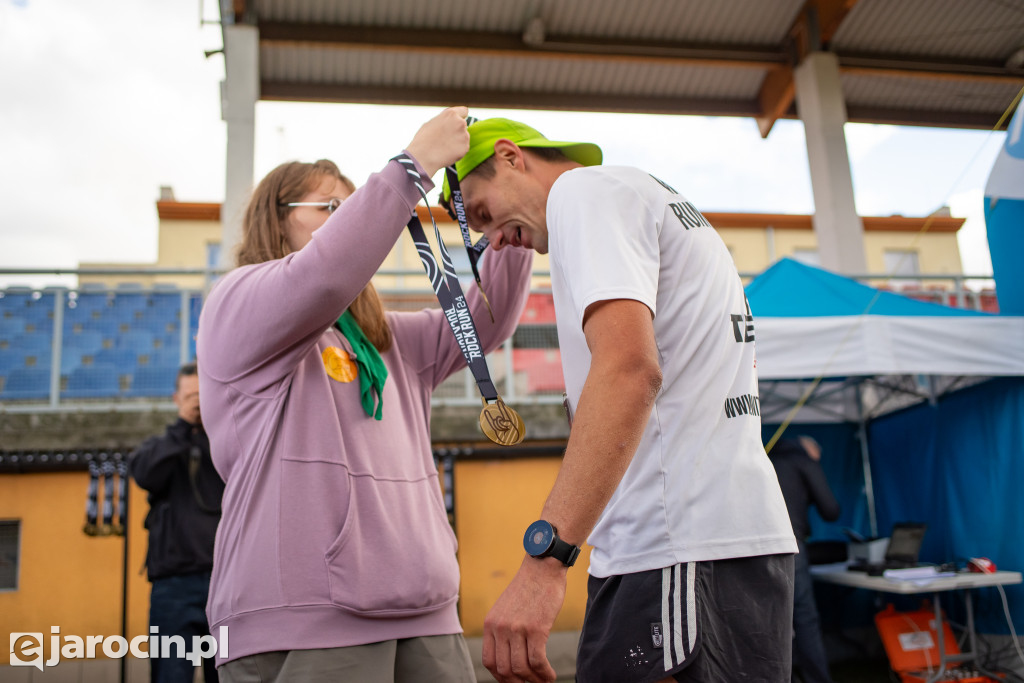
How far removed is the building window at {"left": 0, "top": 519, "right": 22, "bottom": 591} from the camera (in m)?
6.25

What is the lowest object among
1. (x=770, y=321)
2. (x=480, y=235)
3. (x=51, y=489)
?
(x=51, y=489)

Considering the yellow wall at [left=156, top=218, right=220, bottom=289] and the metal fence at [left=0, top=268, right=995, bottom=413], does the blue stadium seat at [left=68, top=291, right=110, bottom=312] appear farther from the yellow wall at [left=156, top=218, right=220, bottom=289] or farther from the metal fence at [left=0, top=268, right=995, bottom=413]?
the yellow wall at [left=156, top=218, right=220, bottom=289]

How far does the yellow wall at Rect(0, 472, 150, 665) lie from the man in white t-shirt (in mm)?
5793

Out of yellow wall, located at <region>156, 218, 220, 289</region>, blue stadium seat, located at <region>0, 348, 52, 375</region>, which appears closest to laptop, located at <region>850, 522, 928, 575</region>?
blue stadium seat, located at <region>0, 348, 52, 375</region>

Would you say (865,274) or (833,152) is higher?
(833,152)

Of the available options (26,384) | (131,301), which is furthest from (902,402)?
(26,384)

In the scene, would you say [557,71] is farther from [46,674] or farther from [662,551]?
[662,551]

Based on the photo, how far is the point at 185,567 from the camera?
4.02 meters

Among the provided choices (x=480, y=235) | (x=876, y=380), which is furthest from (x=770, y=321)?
(x=480, y=235)

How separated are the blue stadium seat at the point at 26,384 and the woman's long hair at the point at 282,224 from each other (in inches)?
237

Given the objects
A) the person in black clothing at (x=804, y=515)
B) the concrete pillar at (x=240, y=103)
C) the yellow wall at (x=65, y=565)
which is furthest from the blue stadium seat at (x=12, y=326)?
the person in black clothing at (x=804, y=515)

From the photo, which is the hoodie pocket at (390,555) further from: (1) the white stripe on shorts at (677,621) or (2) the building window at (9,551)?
(2) the building window at (9,551)

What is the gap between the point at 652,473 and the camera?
130 cm

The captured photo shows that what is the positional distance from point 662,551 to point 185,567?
137 inches
